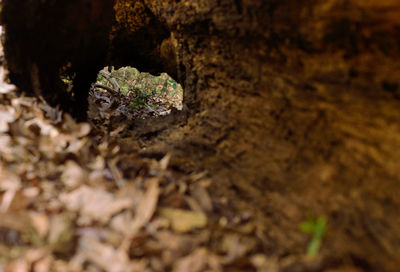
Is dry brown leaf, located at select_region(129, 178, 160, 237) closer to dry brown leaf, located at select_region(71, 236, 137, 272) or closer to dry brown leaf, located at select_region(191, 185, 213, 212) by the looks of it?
dry brown leaf, located at select_region(71, 236, 137, 272)

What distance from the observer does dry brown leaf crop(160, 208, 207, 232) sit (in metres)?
1.12

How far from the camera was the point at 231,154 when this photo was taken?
1686 mm

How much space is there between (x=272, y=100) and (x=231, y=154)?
0.37 metres

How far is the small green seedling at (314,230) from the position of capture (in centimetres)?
105

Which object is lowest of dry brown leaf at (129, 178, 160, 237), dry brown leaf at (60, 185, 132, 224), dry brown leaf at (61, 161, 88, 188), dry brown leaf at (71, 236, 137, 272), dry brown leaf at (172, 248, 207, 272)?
dry brown leaf at (172, 248, 207, 272)

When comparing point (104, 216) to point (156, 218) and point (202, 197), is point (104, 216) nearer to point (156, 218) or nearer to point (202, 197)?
point (156, 218)

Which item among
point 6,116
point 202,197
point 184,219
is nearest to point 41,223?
point 184,219

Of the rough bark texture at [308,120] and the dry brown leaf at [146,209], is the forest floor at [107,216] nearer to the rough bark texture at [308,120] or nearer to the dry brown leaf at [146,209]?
the dry brown leaf at [146,209]

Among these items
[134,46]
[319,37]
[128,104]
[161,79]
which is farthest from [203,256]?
[161,79]

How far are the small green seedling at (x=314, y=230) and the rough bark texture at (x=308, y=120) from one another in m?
0.03

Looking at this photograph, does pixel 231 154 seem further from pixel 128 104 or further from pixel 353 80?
pixel 128 104

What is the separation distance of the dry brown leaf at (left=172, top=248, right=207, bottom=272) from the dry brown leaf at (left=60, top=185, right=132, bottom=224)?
0.30 meters

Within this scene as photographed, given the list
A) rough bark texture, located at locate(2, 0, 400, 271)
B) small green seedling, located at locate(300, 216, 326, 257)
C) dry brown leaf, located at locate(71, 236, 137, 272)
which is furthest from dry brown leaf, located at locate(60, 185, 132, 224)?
small green seedling, located at locate(300, 216, 326, 257)

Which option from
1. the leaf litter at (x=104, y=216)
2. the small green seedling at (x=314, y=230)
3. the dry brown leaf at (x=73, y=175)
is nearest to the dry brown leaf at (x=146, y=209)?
the leaf litter at (x=104, y=216)
